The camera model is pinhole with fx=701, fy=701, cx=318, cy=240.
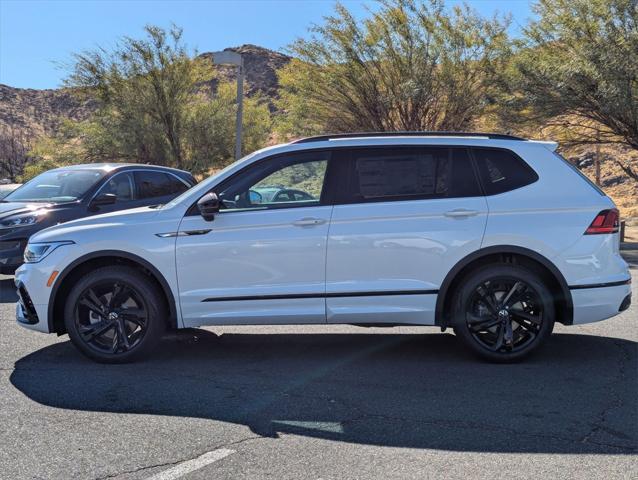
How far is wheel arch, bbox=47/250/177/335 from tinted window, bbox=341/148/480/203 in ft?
5.49

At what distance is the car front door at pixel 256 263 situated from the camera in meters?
5.70

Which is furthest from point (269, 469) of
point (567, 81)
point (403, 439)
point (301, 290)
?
point (567, 81)

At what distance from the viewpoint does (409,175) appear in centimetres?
586

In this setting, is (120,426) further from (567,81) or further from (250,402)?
(567,81)

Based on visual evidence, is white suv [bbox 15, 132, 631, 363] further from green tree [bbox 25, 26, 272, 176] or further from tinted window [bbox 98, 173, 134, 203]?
green tree [bbox 25, 26, 272, 176]

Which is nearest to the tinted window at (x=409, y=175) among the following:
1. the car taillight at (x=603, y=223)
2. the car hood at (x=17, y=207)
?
the car taillight at (x=603, y=223)

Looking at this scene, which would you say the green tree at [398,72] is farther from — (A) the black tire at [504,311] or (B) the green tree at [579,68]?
(A) the black tire at [504,311]

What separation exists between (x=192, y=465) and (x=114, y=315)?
2.35m

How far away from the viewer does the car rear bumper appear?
5676mm

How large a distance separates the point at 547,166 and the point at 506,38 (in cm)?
1796

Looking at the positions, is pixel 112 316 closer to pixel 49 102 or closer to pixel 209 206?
pixel 209 206

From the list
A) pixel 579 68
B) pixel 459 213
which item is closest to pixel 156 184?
pixel 459 213

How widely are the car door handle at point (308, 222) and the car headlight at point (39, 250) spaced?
193 cm

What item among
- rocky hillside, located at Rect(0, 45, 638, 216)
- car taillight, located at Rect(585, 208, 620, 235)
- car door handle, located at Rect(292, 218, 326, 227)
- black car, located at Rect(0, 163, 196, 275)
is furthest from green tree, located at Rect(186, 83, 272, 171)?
car taillight, located at Rect(585, 208, 620, 235)
